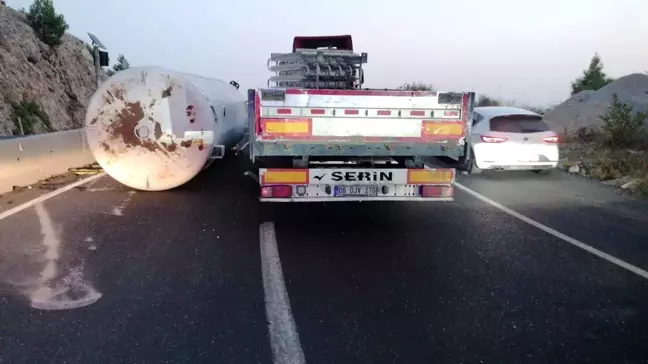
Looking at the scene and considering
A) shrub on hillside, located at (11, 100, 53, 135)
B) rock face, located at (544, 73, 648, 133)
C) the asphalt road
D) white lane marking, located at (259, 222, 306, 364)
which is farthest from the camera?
shrub on hillside, located at (11, 100, 53, 135)

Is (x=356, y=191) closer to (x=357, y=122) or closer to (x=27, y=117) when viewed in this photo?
(x=357, y=122)

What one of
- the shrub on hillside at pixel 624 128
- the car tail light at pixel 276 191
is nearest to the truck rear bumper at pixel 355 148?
the car tail light at pixel 276 191

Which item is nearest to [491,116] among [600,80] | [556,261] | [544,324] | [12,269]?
[556,261]

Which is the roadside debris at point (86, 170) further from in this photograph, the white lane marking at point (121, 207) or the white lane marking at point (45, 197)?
the white lane marking at point (121, 207)

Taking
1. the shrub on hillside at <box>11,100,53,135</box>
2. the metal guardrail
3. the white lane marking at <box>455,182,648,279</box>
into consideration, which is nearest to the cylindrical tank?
the metal guardrail

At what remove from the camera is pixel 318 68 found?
520 inches

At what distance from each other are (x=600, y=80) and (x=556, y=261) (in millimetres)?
37202

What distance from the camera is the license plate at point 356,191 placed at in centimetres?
667

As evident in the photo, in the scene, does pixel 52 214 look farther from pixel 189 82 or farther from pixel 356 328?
pixel 356 328

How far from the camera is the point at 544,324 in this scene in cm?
416

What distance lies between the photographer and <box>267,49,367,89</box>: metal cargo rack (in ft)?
43.4

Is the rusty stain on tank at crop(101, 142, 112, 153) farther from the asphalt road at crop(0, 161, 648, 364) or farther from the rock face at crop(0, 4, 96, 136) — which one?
the rock face at crop(0, 4, 96, 136)

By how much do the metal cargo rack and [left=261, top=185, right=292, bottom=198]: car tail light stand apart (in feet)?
22.0

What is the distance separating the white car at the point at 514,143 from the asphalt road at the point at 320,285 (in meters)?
3.06
